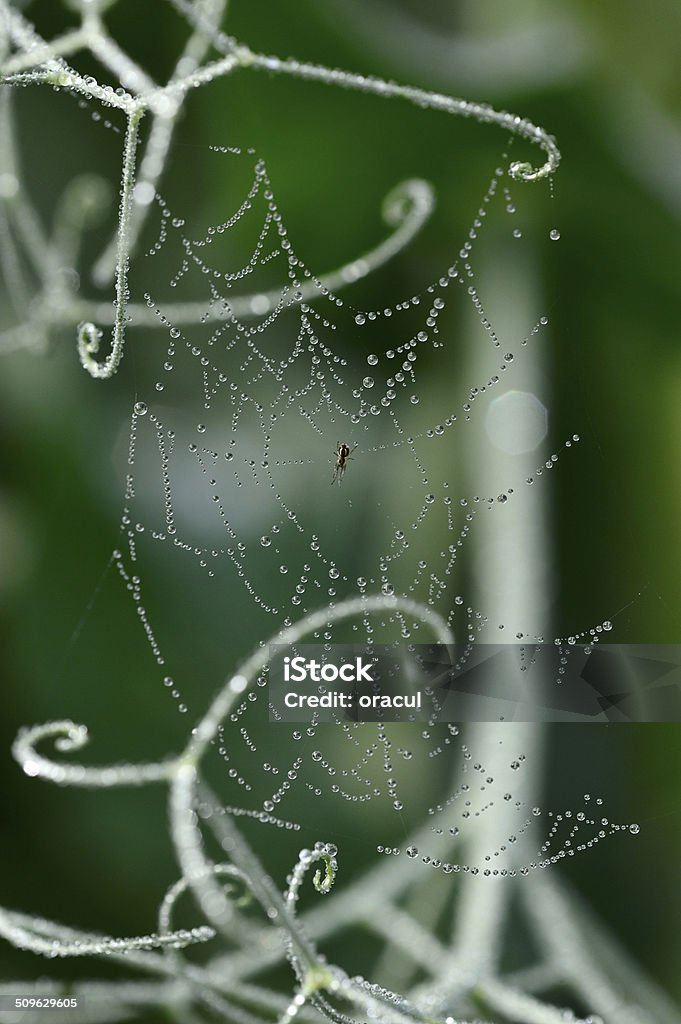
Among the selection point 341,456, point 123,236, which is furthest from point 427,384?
point 123,236

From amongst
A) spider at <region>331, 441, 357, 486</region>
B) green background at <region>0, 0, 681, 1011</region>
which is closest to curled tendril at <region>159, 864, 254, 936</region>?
green background at <region>0, 0, 681, 1011</region>

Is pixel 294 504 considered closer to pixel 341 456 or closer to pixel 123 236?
pixel 341 456

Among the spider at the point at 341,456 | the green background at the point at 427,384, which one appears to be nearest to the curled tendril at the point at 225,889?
the green background at the point at 427,384

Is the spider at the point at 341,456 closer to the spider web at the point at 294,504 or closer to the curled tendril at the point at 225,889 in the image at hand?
the spider web at the point at 294,504

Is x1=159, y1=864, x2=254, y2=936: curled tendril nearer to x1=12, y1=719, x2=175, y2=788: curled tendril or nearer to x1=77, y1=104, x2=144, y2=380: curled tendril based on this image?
x1=12, y1=719, x2=175, y2=788: curled tendril

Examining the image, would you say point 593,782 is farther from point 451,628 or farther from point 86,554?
point 86,554

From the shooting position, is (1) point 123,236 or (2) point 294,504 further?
(2) point 294,504
